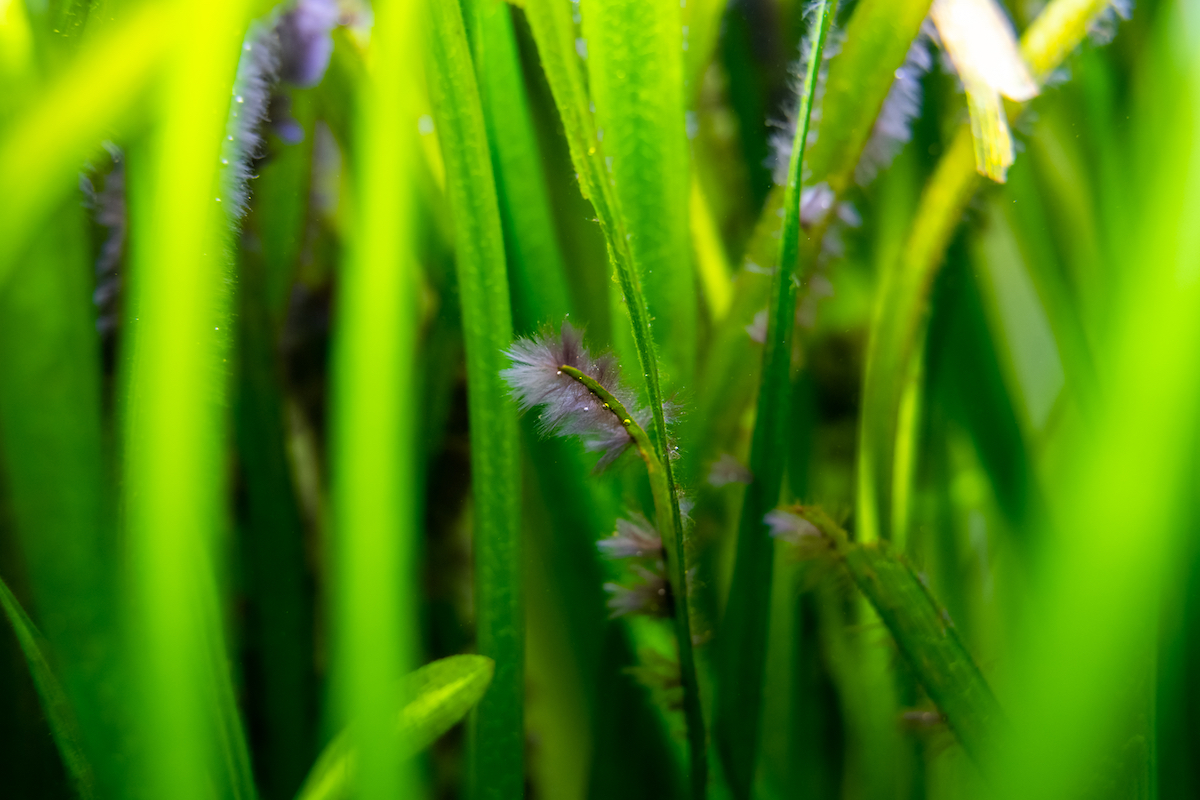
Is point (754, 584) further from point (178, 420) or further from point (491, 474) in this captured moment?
point (178, 420)

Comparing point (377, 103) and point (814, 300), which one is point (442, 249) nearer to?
point (377, 103)

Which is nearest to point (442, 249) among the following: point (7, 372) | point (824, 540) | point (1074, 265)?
point (7, 372)

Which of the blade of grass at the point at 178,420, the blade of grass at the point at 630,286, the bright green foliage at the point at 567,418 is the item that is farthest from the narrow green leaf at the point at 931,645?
the blade of grass at the point at 178,420

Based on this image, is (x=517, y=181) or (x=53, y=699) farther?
(x=517, y=181)

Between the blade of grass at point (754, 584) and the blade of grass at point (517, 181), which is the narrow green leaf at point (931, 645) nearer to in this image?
the blade of grass at point (754, 584)

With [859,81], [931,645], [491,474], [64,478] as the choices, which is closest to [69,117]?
[64,478]

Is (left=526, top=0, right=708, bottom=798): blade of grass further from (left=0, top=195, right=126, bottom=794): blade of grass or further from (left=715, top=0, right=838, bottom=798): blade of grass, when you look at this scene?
(left=0, top=195, right=126, bottom=794): blade of grass
